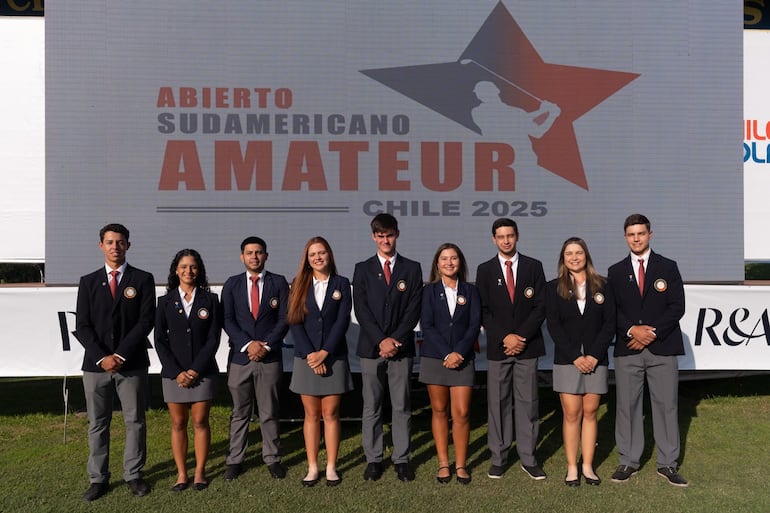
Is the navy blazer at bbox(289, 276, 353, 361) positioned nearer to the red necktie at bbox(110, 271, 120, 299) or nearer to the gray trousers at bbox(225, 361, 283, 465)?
the gray trousers at bbox(225, 361, 283, 465)

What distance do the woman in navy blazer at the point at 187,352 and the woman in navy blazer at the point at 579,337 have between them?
2.09 m

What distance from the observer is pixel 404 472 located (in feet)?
12.2

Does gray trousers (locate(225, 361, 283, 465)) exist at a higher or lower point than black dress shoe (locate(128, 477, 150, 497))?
higher

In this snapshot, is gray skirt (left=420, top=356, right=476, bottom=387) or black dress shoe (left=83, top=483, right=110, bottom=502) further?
gray skirt (left=420, top=356, right=476, bottom=387)

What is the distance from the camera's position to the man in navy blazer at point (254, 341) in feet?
12.2

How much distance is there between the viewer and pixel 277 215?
17.1ft

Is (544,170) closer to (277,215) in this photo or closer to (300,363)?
(277,215)

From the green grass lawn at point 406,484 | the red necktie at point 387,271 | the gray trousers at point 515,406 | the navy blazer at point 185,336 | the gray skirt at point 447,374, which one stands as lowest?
the green grass lawn at point 406,484

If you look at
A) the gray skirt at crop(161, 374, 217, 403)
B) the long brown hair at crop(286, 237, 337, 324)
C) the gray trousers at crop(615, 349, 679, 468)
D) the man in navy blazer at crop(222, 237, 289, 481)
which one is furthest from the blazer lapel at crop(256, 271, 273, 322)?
the gray trousers at crop(615, 349, 679, 468)

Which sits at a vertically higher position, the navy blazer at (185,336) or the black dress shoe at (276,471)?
A: the navy blazer at (185,336)

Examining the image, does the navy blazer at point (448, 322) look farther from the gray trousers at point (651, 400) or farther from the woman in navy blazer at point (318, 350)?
the gray trousers at point (651, 400)

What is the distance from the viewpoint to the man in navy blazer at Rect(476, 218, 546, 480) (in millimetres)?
3734

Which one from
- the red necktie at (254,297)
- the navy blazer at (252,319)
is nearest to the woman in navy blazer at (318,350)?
the navy blazer at (252,319)

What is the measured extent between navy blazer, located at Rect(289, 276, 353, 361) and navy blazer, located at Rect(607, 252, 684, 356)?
1685 millimetres
